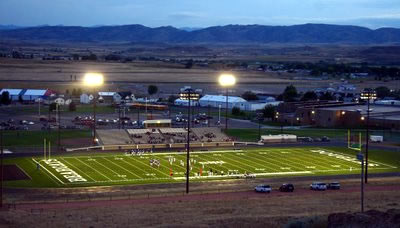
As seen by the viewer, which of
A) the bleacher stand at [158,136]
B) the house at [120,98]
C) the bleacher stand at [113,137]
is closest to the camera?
the bleacher stand at [113,137]

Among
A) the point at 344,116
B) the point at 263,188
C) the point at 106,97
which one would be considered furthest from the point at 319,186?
the point at 106,97

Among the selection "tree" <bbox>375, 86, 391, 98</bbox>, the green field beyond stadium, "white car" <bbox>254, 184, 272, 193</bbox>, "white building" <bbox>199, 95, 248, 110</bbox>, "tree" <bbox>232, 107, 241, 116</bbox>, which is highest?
"tree" <bbox>375, 86, 391, 98</bbox>

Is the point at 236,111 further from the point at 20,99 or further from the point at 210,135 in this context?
the point at 20,99

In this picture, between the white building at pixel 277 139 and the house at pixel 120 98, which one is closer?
the white building at pixel 277 139

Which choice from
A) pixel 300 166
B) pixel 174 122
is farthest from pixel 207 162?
pixel 174 122

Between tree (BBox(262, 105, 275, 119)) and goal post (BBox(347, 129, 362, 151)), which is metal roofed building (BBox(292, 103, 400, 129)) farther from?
goal post (BBox(347, 129, 362, 151))

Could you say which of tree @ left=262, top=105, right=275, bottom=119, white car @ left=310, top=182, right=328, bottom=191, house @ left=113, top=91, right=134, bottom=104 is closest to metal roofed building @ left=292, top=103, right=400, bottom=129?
tree @ left=262, top=105, right=275, bottom=119

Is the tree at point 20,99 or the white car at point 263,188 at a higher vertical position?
the tree at point 20,99

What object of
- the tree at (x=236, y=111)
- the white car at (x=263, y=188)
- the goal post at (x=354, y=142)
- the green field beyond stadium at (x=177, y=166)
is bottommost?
the green field beyond stadium at (x=177, y=166)

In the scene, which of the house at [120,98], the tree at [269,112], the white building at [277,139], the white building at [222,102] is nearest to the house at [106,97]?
the house at [120,98]

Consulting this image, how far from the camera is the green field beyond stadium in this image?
135ft

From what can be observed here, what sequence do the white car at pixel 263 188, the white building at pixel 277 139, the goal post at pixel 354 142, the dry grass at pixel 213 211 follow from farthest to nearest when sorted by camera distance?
the white building at pixel 277 139
the goal post at pixel 354 142
the white car at pixel 263 188
the dry grass at pixel 213 211

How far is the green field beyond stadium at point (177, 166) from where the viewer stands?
41.0 meters

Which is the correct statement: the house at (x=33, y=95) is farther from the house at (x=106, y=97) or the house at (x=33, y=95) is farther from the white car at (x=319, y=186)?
the white car at (x=319, y=186)
